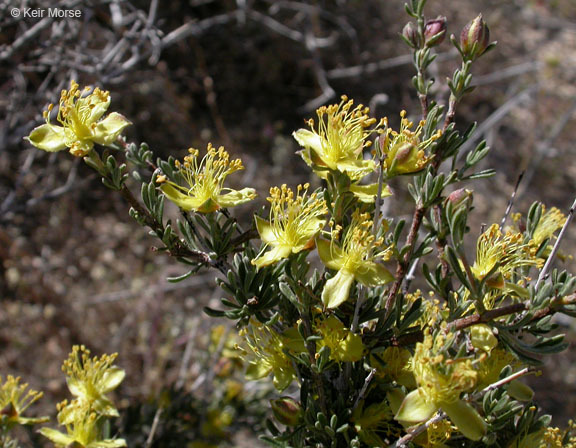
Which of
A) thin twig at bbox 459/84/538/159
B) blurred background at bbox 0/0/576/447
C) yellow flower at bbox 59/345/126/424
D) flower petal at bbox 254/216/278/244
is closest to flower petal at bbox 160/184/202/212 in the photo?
flower petal at bbox 254/216/278/244

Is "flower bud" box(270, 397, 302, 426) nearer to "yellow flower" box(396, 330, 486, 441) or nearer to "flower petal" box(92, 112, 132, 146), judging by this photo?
"yellow flower" box(396, 330, 486, 441)

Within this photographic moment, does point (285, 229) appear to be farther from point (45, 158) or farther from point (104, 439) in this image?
point (45, 158)

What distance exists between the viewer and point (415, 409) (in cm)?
100

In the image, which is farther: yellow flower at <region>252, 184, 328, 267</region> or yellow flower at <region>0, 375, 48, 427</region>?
yellow flower at <region>0, 375, 48, 427</region>

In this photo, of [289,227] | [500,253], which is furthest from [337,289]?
[500,253]

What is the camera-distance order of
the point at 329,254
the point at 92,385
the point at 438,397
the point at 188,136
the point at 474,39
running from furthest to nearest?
the point at 188,136 → the point at 92,385 → the point at 474,39 → the point at 329,254 → the point at 438,397

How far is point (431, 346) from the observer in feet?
3.43

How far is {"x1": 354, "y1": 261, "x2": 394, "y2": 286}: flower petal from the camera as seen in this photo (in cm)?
109

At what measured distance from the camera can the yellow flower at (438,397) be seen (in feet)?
3.23

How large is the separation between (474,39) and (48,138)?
104 cm

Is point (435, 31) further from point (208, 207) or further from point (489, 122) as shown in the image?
point (489, 122)

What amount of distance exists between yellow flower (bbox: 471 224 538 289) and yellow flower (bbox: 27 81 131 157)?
0.87 metres

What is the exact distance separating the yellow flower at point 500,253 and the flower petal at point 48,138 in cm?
101

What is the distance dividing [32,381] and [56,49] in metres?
1.95
